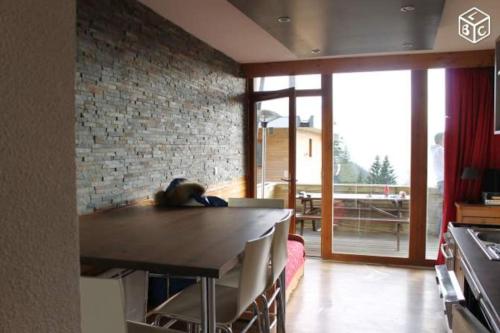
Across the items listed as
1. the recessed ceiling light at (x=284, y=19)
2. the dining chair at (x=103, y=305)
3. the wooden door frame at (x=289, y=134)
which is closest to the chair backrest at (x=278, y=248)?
the dining chair at (x=103, y=305)

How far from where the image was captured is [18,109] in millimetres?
508

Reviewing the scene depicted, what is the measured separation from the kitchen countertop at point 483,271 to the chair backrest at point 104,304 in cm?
116

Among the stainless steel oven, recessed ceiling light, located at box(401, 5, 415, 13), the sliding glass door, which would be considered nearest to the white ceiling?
recessed ceiling light, located at box(401, 5, 415, 13)

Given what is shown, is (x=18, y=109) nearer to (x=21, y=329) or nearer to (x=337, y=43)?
(x=21, y=329)

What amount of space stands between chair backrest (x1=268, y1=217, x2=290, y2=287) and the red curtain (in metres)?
2.92

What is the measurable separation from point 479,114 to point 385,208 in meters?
1.44

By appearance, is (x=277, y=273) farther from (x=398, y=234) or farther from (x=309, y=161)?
(x=398, y=234)

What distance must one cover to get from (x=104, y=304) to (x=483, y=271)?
1487 mm

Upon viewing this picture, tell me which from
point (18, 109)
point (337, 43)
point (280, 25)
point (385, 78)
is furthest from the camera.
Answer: point (385, 78)

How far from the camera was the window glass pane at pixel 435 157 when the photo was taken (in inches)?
189

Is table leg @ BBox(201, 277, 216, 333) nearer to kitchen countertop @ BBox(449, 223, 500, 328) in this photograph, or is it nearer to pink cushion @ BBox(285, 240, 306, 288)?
kitchen countertop @ BBox(449, 223, 500, 328)

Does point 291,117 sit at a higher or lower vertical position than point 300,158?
higher

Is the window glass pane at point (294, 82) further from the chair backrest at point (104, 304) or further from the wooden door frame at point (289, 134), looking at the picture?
the chair backrest at point (104, 304)

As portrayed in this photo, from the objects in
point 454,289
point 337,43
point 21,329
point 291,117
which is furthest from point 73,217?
point 291,117
